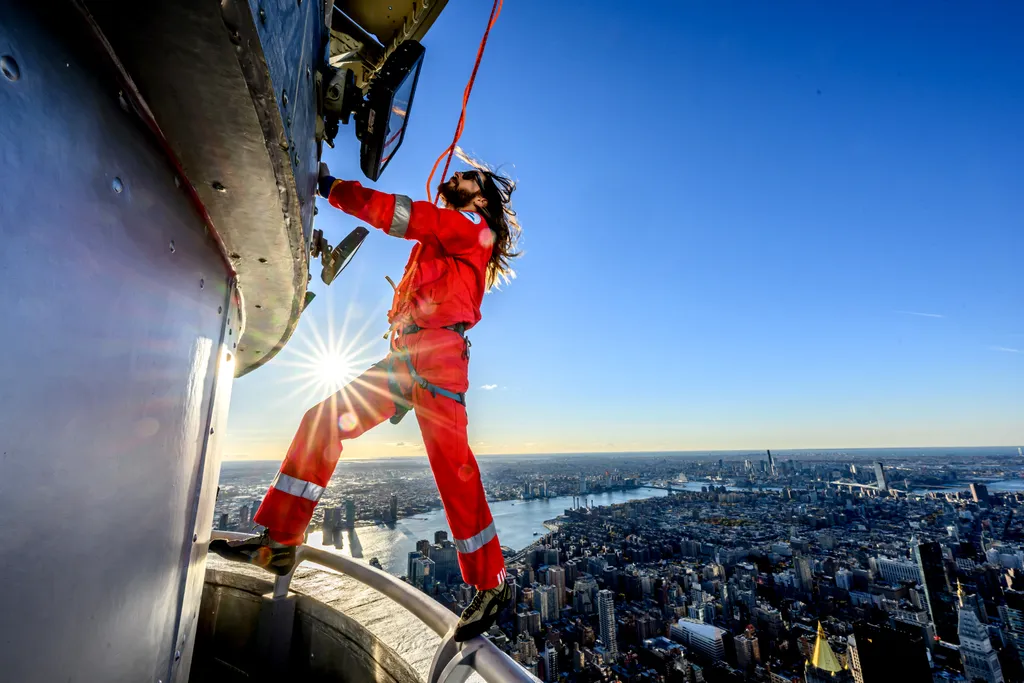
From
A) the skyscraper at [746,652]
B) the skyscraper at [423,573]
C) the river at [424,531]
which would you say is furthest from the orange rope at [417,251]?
the skyscraper at [746,652]

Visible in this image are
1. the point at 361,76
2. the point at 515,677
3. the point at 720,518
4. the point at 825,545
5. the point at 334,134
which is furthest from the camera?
the point at 720,518

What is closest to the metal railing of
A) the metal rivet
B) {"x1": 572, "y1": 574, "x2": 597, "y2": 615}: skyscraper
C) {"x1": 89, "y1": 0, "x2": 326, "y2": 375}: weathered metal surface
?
{"x1": 89, "y1": 0, "x2": 326, "y2": 375}: weathered metal surface

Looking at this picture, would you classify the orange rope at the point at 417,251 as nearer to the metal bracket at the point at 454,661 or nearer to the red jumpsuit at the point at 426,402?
the red jumpsuit at the point at 426,402

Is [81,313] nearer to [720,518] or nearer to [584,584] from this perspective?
[584,584]

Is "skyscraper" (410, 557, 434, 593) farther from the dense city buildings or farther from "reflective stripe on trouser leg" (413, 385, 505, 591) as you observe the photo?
"reflective stripe on trouser leg" (413, 385, 505, 591)

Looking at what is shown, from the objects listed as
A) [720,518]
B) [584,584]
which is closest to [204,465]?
[584,584]

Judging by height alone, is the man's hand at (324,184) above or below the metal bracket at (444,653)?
above
